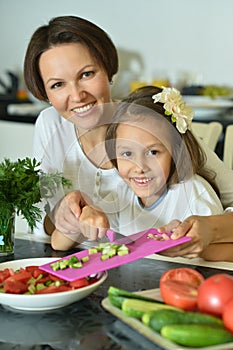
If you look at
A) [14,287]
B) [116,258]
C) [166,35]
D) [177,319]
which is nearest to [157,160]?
[116,258]

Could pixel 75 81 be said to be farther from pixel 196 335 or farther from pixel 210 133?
pixel 196 335

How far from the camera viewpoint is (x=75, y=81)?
1.83 m

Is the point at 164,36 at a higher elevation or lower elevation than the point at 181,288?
higher

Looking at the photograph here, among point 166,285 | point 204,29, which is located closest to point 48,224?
point 166,285

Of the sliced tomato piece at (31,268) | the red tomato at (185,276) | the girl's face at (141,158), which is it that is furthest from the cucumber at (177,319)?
the girl's face at (141,158)

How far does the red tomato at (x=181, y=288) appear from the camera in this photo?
3.45 ft

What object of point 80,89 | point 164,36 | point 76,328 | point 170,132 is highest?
point 164,36

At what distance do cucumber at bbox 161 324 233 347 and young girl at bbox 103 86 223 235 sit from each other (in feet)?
2.37

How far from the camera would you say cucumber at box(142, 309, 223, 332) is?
3.22ft

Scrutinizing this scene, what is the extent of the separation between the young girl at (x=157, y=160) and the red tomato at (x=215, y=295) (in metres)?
0.64

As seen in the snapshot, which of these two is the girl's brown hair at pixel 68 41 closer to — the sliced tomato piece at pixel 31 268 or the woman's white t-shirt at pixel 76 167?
the woman's white t-shirt at pixel 76 167

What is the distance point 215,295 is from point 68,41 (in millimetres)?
1060

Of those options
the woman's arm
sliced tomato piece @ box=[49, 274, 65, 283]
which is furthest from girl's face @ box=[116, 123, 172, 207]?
sliced tomato piece @ box=[49, 274, 65, 283]

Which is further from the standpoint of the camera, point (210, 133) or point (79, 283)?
point (210, 133)
